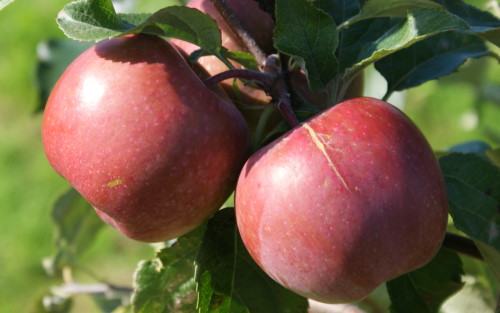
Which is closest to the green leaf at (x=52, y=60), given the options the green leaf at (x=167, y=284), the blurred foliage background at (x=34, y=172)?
the green leaf at (x=167, y=284)

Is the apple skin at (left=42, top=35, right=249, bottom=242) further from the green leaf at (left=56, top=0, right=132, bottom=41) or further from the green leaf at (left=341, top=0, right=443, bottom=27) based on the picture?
the green leaf at (left=341, top=0, right=443, bottom=27)

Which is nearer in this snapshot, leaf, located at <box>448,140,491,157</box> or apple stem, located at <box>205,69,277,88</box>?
apple stem, located at <box>205,69,277,88</box>

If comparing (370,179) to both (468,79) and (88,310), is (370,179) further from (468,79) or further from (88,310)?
(88,310)

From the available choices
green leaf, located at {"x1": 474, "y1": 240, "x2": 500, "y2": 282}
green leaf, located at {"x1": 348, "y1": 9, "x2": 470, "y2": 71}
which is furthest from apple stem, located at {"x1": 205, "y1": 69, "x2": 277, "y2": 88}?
green leaf, located at {"x1": 474, "y1": 240, "x2": 500, "y2": 282}

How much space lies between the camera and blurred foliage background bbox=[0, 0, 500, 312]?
2.80 meters

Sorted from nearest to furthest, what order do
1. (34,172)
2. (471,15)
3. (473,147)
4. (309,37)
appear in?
1. (309,37)
2. (471,15)
3. (473,147)
4. (34,172)

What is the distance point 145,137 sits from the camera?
2.42 feet

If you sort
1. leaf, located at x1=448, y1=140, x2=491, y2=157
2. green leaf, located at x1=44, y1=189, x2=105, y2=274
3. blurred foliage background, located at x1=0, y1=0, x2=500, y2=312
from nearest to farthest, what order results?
leaf, located at x1=448, y1=140, x2=491, y2=157 < green leaf, located at x1=44, y1=189, x2=105, y2=274 < blurred foliage background, located at x1=0, y1=0, x2=500, y2=312

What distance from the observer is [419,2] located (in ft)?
2.55

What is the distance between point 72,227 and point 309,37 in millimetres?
839

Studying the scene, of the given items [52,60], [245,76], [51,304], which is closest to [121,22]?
[245,76]

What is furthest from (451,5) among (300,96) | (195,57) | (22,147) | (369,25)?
(22,147)

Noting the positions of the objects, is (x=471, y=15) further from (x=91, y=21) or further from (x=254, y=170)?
(x=91, y=21)

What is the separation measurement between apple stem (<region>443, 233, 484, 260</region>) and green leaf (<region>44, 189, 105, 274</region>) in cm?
73
